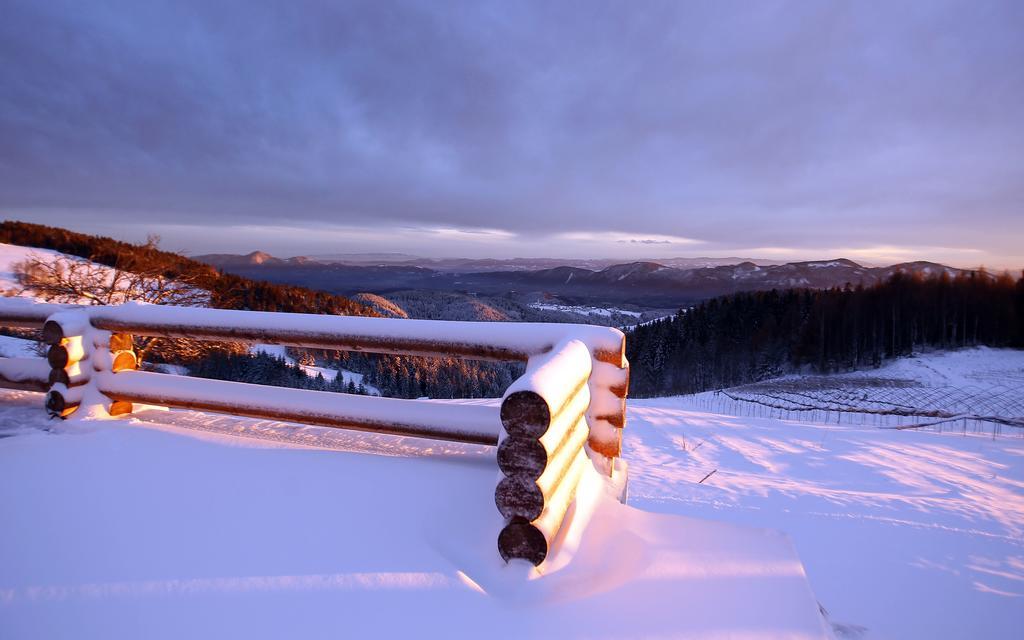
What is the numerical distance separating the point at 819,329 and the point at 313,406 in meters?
64.0

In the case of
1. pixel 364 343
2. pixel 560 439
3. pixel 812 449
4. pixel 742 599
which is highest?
pixel 364 343

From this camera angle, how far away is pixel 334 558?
7.16ft

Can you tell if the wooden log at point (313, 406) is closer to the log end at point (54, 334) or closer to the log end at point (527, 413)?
the log end at point (54, 334)

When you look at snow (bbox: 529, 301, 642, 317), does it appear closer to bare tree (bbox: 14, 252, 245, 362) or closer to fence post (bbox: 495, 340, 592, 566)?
bare tree (bbox: 14, 252, 245, 362)

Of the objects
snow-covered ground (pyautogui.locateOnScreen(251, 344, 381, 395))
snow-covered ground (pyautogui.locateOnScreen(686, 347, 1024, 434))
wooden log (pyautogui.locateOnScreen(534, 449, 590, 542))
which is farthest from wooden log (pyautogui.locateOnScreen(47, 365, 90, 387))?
snow-covered ground (pyautogui.locateOnScreen(251, 344, 381, 395))

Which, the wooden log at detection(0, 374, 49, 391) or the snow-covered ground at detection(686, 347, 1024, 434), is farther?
the snow-covered ground at detection(686, 347, 1024, 434)

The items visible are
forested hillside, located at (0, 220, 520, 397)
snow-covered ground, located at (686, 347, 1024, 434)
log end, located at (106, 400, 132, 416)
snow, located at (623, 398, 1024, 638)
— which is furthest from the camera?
forested hillside, located at (0, 220, 520, 397)

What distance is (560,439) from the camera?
2336mm

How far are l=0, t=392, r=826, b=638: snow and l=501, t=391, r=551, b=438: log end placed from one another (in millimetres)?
663

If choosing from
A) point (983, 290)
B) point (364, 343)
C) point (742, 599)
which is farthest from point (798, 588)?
point (983, 290)

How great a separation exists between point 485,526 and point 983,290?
66667 mm

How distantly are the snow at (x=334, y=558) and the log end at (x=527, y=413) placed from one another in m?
0.66

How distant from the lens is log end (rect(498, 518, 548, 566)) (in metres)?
2.17

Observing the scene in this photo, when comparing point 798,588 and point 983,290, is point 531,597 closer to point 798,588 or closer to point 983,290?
point 798,588
